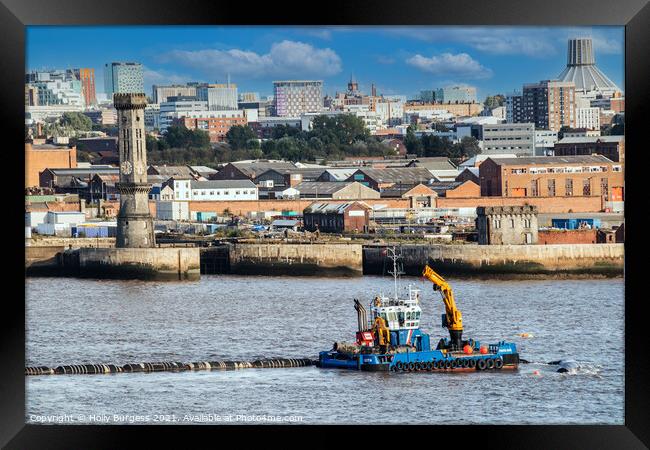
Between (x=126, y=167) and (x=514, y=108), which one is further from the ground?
(x=514, y=108)

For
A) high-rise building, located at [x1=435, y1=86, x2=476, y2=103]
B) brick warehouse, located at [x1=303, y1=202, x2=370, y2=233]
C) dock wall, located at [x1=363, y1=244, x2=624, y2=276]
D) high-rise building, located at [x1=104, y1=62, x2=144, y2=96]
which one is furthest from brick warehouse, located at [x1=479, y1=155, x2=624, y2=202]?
high-rise building, located at [x1=435, y1=86, x2=476, y2=103]

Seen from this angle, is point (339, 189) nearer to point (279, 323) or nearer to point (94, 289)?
point (94, 289)

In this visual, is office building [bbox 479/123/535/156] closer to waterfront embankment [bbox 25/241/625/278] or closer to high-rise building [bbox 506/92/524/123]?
high-rise building [bbox 506/92/524/123]

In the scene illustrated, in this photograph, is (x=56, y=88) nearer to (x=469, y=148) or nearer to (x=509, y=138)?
(x=469, y=148)

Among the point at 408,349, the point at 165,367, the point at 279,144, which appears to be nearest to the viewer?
the point at 165,367

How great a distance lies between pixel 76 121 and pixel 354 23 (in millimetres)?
26693

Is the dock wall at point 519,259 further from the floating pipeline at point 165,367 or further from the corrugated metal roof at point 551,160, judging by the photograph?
the floating pipeline at point 165,367

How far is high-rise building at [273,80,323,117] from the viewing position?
31.5m

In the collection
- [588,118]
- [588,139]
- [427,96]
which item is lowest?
[588,139]

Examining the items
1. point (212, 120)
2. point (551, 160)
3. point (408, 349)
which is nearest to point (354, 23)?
point (408, 349)

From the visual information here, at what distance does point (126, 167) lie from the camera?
2119 cm

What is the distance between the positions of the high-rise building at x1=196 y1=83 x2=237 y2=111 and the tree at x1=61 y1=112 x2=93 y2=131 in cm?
244

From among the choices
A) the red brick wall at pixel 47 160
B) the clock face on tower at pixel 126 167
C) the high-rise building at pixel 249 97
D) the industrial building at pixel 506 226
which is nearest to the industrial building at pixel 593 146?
the industrial building at pixel 506 226

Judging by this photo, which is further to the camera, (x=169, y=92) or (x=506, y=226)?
(x=169, y=92)
